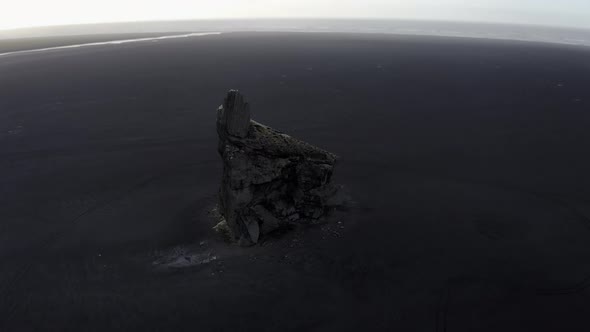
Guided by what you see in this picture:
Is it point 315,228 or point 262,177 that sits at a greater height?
point 262,177

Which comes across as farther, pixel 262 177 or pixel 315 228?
pixel 315 228

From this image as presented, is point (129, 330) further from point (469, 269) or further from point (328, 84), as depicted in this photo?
point (328, 84)

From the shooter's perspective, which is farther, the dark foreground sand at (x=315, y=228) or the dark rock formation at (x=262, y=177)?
the dark rock formation at (x=262, y=177)

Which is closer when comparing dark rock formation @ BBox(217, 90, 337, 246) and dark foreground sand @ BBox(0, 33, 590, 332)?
dark foreground sand @ BBox(0, 33, 590, 332)

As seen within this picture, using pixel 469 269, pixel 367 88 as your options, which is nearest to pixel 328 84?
pixel 367 88
